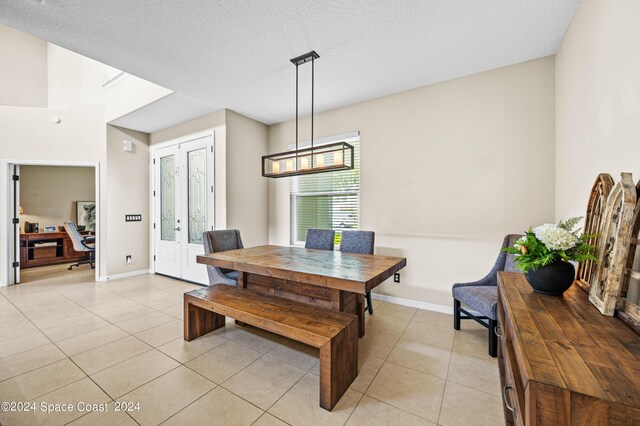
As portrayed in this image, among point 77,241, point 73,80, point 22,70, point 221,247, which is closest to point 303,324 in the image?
point 221,247

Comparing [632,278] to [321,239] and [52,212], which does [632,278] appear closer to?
[321,239]

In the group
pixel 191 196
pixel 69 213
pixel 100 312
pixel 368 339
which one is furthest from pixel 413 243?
pixel 69 213

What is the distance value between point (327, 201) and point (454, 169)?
188 cm

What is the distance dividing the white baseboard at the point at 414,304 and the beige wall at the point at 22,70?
7567mm

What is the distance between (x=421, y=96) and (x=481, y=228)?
182 cm

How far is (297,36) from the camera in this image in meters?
2.36

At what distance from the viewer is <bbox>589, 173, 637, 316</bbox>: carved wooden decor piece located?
114 cm

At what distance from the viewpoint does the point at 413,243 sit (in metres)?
3.38

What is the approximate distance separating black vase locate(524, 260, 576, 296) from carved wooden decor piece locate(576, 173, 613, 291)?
0.33 ft

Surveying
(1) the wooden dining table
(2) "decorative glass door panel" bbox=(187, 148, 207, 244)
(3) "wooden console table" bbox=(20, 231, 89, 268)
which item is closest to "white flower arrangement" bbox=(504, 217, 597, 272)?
(1) the wooden dining table

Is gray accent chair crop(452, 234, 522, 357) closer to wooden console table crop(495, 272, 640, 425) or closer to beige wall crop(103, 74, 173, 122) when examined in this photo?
wooden console table crop(495, 272, 640, 425)

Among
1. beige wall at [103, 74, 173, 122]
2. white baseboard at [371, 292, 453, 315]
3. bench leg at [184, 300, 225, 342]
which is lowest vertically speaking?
white baseboard at [371, 292, 453, 315]

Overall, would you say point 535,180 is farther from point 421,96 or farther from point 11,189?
point 11,189

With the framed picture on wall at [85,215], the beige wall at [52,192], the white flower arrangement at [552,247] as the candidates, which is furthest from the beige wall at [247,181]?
the beige wall at [52,192]
